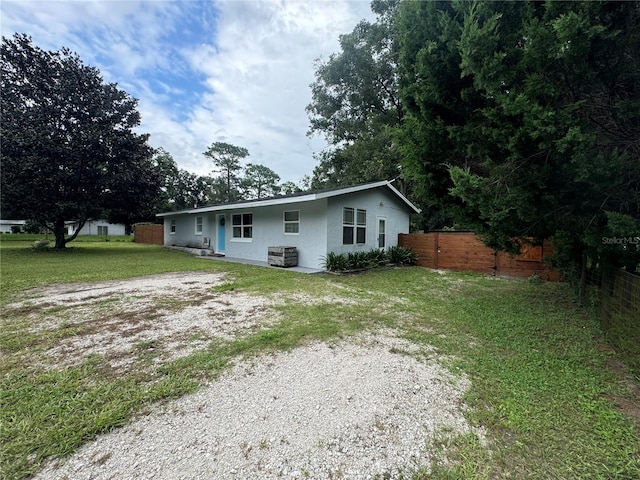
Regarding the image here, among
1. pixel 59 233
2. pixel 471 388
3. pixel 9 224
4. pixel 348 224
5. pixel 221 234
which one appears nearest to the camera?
pixel 471 388

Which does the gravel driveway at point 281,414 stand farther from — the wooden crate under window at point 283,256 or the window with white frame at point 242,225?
the window with white frame at point 242,225

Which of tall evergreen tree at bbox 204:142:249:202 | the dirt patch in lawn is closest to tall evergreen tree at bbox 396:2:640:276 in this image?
the dirt patch in lawn

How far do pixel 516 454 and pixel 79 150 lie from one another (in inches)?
704

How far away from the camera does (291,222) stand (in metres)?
10.7

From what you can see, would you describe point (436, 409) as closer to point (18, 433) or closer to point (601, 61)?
point (18, 433)

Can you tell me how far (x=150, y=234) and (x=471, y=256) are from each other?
2281 centimetres

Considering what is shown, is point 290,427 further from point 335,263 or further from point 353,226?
point 353,226

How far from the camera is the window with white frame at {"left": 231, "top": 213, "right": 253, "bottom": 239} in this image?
40.9 ft

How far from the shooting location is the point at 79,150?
1330 cm

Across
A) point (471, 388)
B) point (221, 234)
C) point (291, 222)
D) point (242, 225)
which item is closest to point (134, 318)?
point (471, 388)

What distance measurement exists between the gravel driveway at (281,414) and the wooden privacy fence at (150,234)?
62.9ft

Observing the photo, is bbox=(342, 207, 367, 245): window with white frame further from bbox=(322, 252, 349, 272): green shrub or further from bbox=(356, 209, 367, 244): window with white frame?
bbox=(322, 252, 349, 272): green shrub

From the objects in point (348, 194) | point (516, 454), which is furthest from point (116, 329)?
point (348, 194)

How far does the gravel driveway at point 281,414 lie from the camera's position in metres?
1.67
